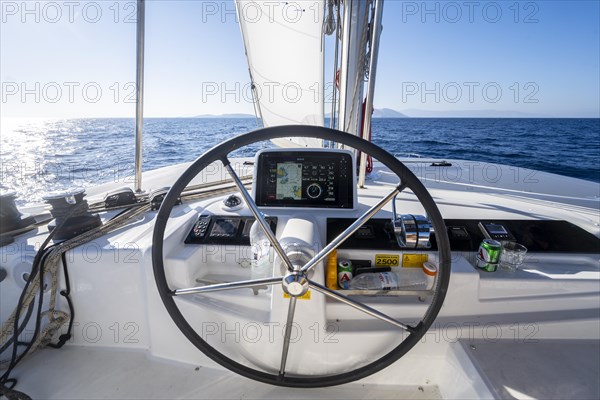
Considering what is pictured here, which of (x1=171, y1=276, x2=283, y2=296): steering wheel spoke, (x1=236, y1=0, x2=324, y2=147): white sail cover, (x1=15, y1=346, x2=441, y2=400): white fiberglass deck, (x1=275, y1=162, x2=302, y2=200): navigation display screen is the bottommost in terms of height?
(x1=15, y1=346, x2=441, y2=400): white fiberglass deck

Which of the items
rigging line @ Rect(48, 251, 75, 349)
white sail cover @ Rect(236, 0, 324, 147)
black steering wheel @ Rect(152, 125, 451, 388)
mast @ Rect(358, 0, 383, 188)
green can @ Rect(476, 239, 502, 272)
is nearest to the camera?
black steering wheel @ Rect(152, 125, 451, 388)

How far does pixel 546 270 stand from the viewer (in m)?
0.86

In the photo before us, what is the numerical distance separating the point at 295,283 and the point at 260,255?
0.28 meters

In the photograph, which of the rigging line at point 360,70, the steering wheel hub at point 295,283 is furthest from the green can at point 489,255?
the rigging line at point 360,70

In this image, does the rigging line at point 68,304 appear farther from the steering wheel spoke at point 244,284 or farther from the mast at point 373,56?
the mast at point 373,56

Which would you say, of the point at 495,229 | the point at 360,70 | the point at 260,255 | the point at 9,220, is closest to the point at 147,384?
the point at 260,255

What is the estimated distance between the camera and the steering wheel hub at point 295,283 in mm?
624

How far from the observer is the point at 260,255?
34.8 inches

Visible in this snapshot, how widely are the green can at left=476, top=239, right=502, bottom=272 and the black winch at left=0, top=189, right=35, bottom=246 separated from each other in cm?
147

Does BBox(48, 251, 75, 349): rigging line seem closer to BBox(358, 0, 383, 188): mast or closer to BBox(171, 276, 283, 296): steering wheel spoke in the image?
BBox(171, 276, 283, 296): steering wheel spoke

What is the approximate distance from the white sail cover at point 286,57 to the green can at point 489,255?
3.45 feet

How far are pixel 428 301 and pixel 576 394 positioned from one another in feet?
1.07

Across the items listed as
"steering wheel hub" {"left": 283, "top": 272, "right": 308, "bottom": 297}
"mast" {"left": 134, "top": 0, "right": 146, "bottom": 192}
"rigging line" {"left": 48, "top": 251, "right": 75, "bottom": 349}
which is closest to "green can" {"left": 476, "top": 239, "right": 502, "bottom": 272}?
"steering wheel hub" {"left": 283, "top": 272, "right": 308, "bottom": 297}

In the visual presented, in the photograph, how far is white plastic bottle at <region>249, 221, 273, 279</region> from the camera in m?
0.88
